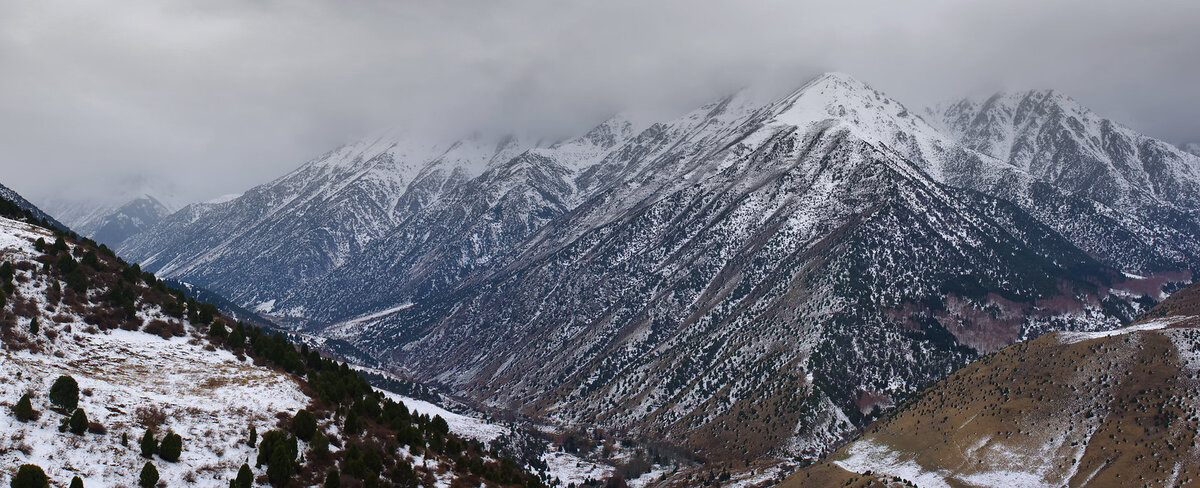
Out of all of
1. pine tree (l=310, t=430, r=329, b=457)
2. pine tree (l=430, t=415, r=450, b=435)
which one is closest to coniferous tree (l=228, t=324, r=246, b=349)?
pine tree (l=430, t=415, r=450, b=435)

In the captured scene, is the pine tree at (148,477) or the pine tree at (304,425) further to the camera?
the pine tree at (304,425)

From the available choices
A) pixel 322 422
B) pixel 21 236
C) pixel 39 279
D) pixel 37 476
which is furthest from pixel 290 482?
pixel 21 236

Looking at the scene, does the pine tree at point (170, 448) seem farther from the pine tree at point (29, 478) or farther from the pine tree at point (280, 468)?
the pine tree at point (29, 478)

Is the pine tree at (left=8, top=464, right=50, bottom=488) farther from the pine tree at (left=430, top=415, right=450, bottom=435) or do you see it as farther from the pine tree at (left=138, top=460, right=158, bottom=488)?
the pine tree at (left=430, top=415, right=450, bottom=435)

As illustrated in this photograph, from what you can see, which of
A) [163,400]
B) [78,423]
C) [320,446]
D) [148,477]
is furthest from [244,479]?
[163,400]

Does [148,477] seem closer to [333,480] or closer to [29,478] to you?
[29,478]

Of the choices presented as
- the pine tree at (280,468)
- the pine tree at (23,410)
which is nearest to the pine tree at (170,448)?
the pine tree at (280,468)
